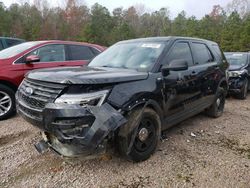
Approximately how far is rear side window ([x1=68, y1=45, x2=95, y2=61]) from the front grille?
120 inches

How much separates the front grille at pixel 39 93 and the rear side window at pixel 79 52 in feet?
9.97

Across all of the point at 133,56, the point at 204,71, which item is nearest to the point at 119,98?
the point at 133,56

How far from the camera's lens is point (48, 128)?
2877 mm

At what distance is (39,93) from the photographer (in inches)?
121

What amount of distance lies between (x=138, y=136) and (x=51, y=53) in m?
3.54

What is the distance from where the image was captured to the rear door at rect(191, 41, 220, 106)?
4.75m

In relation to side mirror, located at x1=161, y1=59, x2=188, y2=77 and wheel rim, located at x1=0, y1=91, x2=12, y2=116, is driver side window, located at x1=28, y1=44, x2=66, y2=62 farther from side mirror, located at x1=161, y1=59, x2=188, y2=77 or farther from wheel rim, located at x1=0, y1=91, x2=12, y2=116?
side mirror, located at x1=161, y1=59, x2=188, y2=77

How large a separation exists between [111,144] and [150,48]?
5.51ft

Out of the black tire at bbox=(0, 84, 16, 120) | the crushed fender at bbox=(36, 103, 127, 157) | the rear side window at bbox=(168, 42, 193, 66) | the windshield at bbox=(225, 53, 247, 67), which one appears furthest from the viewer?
the windshield at bbox=(225, 53, 247, 67)

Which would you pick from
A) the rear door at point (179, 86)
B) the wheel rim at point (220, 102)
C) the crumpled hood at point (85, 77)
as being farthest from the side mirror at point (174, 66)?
Result: the wheel rim at point (220, 102)

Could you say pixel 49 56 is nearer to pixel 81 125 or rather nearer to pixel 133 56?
pixel 133 56

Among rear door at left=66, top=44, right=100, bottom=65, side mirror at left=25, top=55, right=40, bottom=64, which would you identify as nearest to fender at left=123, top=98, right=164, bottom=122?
side mirror at left=25, top=55, right=40, bottom=64

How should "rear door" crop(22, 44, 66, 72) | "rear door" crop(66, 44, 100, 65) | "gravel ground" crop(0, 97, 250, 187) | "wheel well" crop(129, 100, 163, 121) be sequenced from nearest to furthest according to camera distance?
"gravel ground" crop(0, 97, 250, 187)
"wheel well" crop(129, 100, 163, 121)
"rear door" crop(22, 44, 66, 72)
"rear door" crop(66, 44, 100, 65)

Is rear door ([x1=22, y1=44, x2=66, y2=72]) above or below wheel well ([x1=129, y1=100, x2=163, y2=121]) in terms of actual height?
above
